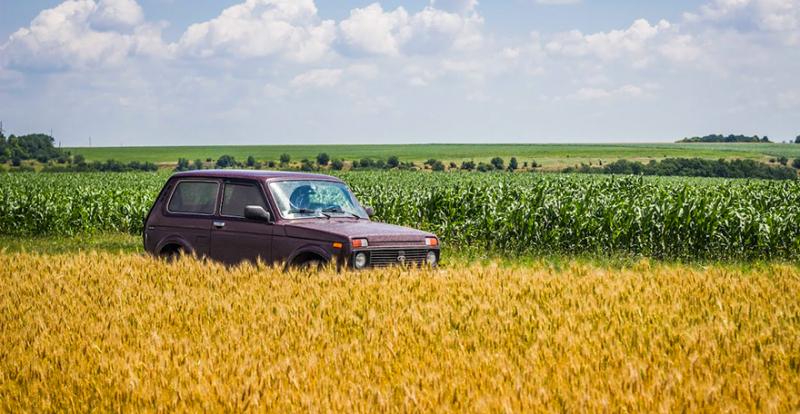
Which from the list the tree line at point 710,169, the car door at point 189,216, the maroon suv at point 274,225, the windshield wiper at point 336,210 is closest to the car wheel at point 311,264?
the maroon suv at point 274,225

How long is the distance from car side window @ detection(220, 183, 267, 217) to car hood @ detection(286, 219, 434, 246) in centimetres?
90

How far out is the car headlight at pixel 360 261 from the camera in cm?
1098

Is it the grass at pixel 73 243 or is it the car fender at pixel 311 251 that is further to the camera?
the grass at pixel 73 243

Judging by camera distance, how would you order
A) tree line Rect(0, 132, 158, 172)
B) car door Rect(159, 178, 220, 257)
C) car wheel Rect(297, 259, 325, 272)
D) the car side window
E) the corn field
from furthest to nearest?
tree line Rect(0, 132, 158, 172), the corn field, car door Rect(159, 178, 220, 257), the car side window, car wheel Rect(297, 259, 325, 272)

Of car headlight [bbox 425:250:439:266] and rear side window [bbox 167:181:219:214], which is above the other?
rear side window [bbox 167:181:219:214]

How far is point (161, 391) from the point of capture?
527 cm

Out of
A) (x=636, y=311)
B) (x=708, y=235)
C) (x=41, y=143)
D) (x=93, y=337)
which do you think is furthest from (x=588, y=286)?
(x=41, y=143)

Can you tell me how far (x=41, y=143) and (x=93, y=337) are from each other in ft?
422

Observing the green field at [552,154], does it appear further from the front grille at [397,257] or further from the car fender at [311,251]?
the car fender at [311,251]

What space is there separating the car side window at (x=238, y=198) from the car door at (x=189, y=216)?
183 millimetres

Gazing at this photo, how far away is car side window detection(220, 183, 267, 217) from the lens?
12.2m

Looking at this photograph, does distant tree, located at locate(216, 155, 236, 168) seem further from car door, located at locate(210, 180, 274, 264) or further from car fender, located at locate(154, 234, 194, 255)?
car door, located at locate(210, 180, 274, 264)

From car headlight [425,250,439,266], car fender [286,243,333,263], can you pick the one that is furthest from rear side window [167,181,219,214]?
car headlight [425,250,439,266]

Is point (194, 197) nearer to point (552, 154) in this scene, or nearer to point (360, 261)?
point (360, 261)
